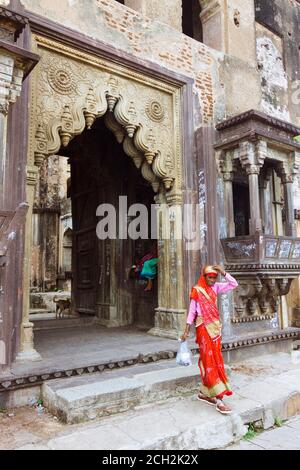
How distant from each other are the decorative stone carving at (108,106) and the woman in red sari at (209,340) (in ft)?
8.51

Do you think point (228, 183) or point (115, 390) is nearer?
point (115, 390)

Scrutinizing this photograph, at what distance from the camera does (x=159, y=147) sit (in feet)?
20.4

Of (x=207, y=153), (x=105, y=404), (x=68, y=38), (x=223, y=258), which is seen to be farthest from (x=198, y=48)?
(x=105, y=404)

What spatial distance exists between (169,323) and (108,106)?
3536 mm

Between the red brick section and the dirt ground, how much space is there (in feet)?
16.8

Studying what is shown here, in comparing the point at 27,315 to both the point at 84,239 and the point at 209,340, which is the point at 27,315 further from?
the point at 84,239

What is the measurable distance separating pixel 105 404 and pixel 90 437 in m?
0.62

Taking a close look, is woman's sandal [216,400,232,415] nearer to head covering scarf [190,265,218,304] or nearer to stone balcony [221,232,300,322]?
head covering scarf [190,265,218,304]

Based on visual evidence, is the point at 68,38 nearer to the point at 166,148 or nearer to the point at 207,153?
the point at 166,148

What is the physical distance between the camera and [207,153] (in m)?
6.59

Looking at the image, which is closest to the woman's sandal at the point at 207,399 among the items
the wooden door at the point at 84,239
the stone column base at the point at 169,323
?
the stone column base at the point at 169,323

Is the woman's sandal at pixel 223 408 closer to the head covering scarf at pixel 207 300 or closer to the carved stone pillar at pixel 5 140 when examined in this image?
the head covering scarf at pixel 207 300

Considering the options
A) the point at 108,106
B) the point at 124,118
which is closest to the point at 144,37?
the point at 108,106

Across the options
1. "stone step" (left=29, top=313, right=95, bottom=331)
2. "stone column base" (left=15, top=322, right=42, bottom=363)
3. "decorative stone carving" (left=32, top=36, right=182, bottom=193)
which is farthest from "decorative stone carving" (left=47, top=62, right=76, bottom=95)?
"stone step" (left=29, top=313, right=95, bottom=331)
